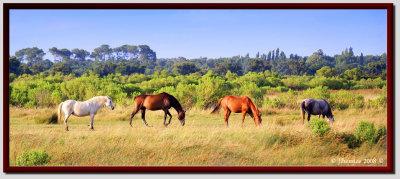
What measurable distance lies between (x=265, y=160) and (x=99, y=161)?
430 centimetres

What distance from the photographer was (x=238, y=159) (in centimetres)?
936

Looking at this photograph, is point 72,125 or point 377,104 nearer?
point 72,125

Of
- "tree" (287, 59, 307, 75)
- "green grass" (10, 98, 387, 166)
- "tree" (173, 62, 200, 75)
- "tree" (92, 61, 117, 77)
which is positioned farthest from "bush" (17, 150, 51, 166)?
"tree" (287, 59, 307, 75)

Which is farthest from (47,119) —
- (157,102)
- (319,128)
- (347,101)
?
(347,101)

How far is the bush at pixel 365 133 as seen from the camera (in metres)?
10.0

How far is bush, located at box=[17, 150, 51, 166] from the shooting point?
8.96 metres

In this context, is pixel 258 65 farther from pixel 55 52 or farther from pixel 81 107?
pixel 81 107

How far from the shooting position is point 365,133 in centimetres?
1014

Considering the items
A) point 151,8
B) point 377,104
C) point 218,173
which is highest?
point 151,8

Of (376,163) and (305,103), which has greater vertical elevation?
(305,103)

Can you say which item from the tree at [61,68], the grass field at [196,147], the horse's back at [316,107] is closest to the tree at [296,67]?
the tree at [61,68]

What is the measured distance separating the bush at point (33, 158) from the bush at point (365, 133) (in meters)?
8.45

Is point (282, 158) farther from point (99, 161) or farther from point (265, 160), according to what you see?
point (99, 161)

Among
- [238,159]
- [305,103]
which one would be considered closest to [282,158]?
[238,159]
